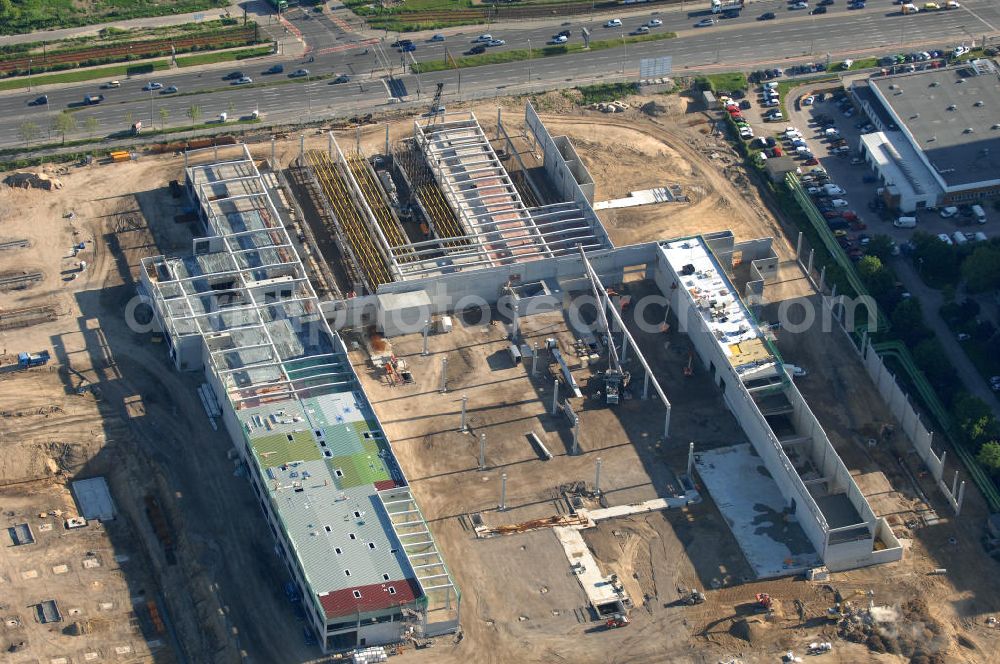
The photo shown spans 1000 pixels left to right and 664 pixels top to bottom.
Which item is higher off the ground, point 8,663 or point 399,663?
point 8,663

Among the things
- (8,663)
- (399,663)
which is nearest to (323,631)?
(399,663)

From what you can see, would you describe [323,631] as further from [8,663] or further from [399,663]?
[8,663]
